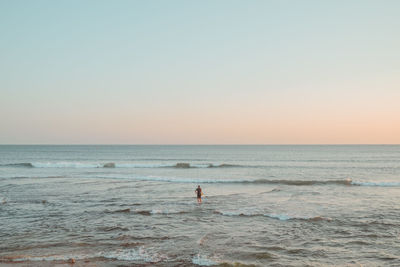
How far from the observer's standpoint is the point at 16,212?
16.8 m

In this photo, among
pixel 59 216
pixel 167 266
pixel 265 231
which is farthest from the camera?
pixel 59 216

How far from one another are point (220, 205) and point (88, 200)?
9.04 m

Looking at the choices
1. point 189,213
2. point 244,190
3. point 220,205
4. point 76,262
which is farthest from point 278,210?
point 76,262

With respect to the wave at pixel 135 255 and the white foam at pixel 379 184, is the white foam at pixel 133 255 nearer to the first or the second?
the wave at pixel 135 255

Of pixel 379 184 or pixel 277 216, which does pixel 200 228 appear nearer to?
pixel 277 216

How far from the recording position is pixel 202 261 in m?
9.75

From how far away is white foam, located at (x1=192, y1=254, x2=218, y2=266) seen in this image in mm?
9594

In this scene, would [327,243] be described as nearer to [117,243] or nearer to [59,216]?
[117,243]

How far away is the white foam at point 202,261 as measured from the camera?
9.59 meters

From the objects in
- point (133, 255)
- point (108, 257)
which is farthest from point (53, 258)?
point (133, 255)

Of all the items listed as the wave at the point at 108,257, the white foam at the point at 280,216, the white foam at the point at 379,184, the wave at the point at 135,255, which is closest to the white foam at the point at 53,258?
the wave at the point at 108,257

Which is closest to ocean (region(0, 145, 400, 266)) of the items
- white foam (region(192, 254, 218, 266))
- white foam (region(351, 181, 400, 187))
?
white foam (region(192, 254, 218, 266))

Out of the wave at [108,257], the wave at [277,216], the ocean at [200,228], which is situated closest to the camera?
the wave at [108,257]

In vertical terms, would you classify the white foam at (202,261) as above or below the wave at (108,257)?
above
